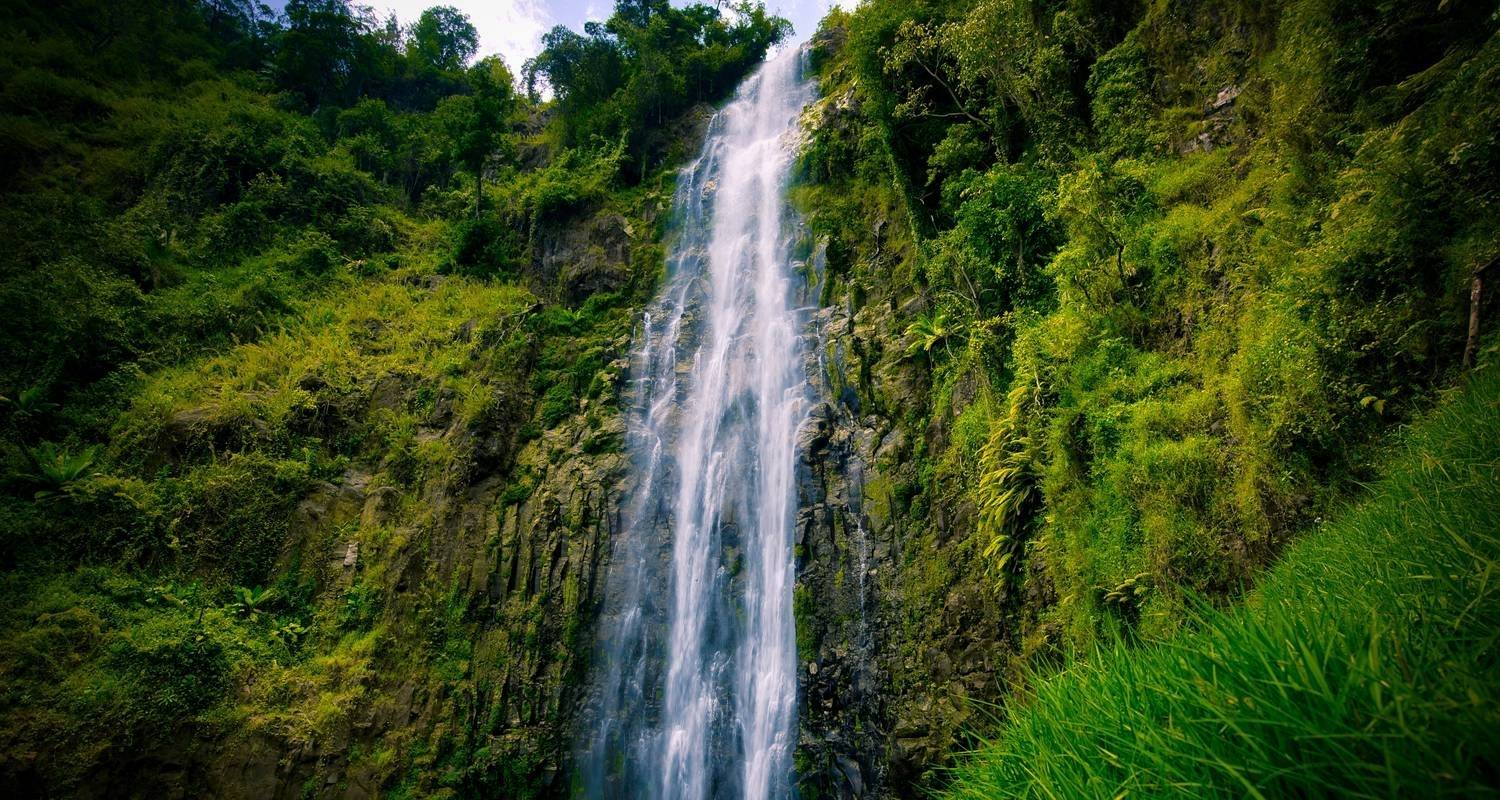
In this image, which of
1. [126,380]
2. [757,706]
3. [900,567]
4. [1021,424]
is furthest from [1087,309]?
[126,380]

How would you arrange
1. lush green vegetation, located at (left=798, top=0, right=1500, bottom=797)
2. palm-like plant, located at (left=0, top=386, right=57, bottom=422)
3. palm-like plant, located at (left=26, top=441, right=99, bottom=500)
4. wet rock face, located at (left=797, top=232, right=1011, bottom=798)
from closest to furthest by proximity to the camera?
lush green vegetation, located at (left=798, top=0, right=1500, bottom=797) → wet rock face, located at (left=797, top=232, right=1011, bottom=798) → palm-like plant, located at (left=26, top=441, right=99, bottom=500) → palm-like plant, located at (left=0, top=386, right=57, bottom=422)

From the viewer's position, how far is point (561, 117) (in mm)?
23312

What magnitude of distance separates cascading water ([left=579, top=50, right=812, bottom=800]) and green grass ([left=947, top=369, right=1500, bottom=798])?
753cm

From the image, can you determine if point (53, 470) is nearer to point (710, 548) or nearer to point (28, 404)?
point (28, 404)

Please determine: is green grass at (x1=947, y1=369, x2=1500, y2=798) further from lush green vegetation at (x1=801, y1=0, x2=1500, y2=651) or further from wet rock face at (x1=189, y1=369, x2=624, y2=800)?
wet rock face at (x1=189, y1=369, x2=624, y2=800)

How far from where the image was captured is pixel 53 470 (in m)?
10.4

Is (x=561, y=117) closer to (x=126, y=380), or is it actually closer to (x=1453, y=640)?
(x=126, y=380)

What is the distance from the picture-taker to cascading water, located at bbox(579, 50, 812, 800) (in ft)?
31.3

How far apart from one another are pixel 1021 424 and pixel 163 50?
33.4 metres

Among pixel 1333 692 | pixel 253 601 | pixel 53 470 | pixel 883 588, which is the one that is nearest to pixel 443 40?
pixel 53 470

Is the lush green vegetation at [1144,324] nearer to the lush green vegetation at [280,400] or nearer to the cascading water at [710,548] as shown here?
the cascading water at [710,548]

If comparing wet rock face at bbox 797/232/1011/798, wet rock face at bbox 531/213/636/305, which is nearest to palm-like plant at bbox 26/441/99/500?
wet rock face at bbox 531/213/636/305

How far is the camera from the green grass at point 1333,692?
1262mm

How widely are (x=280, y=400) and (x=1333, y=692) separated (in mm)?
16631
